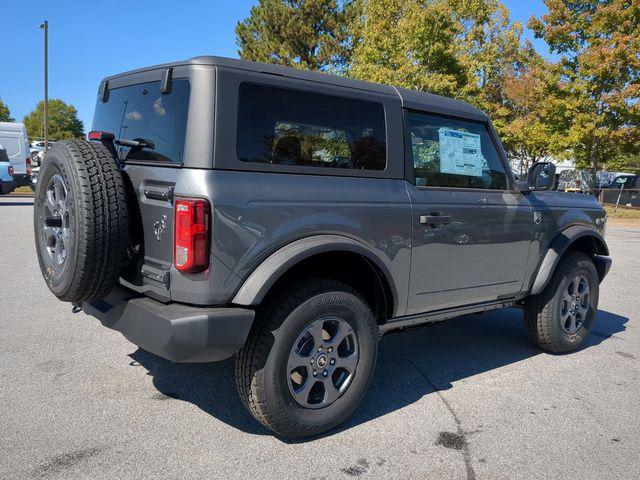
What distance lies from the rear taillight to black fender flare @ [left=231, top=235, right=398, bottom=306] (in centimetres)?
25

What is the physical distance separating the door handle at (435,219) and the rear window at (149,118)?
1.56m

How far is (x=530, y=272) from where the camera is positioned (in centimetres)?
434

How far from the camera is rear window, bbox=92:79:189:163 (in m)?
2.82

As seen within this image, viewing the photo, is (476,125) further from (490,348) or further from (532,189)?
(490,348)

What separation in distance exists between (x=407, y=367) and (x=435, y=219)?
1.35 m

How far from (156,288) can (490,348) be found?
323 centimetres

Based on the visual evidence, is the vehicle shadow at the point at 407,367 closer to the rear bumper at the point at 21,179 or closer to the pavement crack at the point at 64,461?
the pavement crack at the point at 64,461

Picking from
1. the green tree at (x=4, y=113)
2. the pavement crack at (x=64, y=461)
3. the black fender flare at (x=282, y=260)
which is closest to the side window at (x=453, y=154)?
the black fender flare at (x=282, y=260)

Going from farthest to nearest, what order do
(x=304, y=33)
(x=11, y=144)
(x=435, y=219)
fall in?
(x=304, y=33)
(x=11, y=144)
(x=435, y=219)

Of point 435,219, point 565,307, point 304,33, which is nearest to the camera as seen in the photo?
point 435,219

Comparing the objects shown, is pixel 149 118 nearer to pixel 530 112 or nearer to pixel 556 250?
pixel 556 250

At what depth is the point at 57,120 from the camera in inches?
3236

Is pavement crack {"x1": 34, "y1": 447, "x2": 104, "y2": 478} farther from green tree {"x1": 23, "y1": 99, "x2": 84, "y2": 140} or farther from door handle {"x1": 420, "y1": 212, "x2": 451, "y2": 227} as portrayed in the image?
green tree {"x1": 23, "y1": 99, "x2": 84, "y2": 140}

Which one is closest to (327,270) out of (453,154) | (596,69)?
(453,154)
